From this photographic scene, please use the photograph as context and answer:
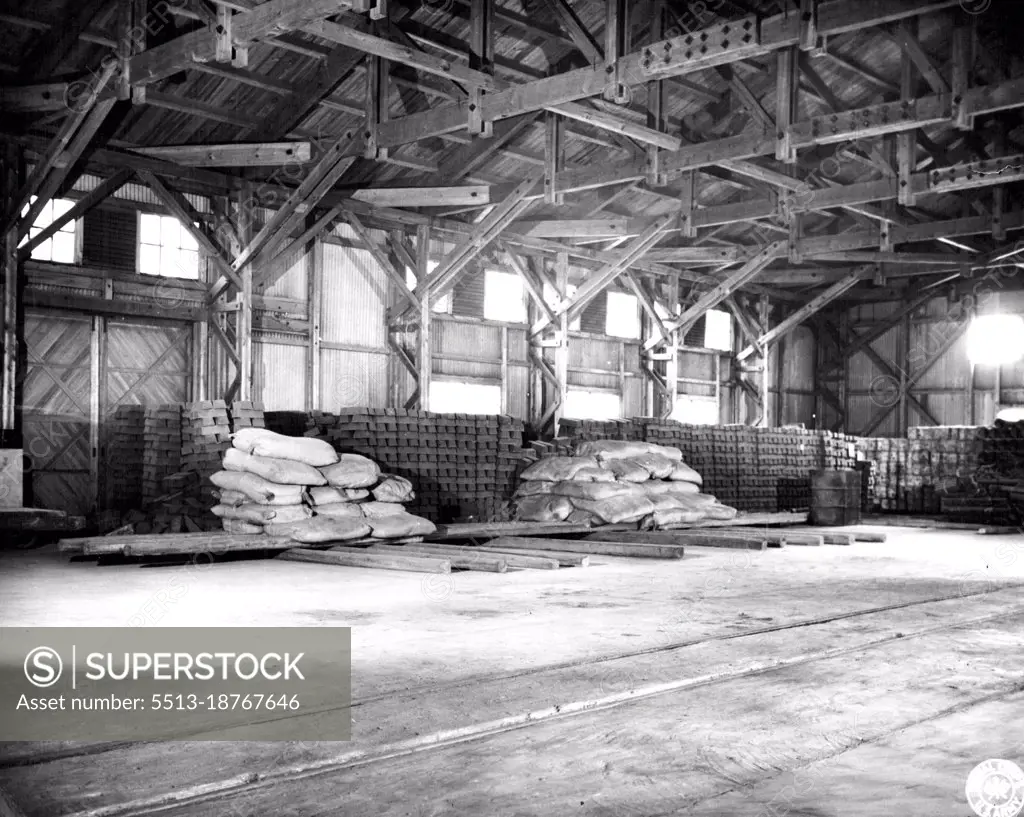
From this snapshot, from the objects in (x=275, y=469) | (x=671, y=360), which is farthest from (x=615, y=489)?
(x=671, y=360)

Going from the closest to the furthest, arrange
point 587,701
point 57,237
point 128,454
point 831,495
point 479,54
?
1. point 587,701
2. point 479,54
3. point 128,454
4. point 57,237
5. point 831,495

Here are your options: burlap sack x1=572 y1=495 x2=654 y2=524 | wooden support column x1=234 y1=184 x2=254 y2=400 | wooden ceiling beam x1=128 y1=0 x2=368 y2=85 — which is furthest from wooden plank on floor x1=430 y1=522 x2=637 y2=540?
wooden ceiling beam x1=128 y1=0 x2=368 y2=85

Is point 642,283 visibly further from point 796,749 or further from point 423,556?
point 796,749

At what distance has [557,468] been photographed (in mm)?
14516

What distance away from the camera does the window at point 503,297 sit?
21453 mm

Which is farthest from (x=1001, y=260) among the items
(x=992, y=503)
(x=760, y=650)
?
(x=760, y=650)

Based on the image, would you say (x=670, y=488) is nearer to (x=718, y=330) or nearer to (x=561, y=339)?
(x=561, y=339)

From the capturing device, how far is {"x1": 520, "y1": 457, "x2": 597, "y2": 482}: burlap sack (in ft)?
47.4

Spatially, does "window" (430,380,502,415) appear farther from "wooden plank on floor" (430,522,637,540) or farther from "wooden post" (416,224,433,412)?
"wooden plank on floor" (430,522,637,540)

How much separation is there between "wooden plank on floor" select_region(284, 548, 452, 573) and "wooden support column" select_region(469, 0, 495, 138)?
5.50m

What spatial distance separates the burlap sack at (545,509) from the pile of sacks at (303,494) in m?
2.39

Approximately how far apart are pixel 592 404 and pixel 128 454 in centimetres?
1146

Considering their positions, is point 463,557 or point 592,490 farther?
point 592,490

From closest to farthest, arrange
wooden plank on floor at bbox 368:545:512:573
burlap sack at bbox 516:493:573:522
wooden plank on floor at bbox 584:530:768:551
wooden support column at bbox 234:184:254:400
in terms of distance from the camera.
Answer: wooden plank on floor at bbox 368:545:512:573 → wooden plank on floor at bbox 584:530:768:551 → burlap sack at bbox 516:493:573:522 → wooden support column at bbox 234:184:254:400
